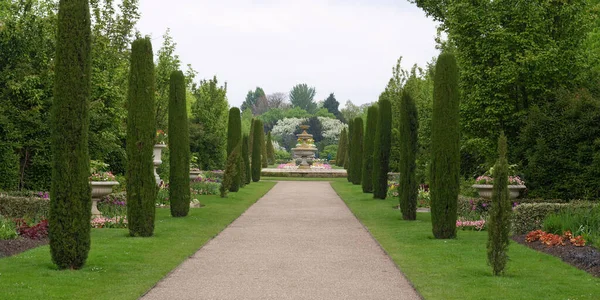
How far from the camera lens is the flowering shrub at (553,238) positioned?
466 inches

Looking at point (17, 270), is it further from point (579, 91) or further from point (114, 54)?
point (114, 54)

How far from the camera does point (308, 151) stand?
56.1m

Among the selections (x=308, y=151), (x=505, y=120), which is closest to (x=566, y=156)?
(x=505, y=120)

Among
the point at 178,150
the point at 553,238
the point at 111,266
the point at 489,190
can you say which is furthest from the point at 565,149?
the point at 111,266

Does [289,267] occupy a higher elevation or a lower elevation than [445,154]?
lower

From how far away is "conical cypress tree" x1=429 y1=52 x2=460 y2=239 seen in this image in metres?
13.9

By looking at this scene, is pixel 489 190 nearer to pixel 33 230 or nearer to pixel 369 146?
pixel 33 230

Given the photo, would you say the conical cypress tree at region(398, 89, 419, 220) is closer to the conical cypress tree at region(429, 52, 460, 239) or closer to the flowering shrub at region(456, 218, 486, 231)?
the flowering shrub at region(456, 218, 486, 231)

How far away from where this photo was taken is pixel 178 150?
60.1ft

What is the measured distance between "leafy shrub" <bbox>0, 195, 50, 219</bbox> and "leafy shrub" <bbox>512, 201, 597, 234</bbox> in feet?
33.2

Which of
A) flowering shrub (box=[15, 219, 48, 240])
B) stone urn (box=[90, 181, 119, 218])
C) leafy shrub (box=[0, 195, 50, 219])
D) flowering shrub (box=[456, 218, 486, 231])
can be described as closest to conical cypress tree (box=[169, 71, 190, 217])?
stone urn (box=[90, 181, 119, 218])

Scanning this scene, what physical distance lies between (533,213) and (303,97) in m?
118

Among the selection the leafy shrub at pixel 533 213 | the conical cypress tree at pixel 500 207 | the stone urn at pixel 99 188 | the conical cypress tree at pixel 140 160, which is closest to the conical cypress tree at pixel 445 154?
the leafy shrub at pixel 533 213

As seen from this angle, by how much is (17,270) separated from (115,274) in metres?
1.35
